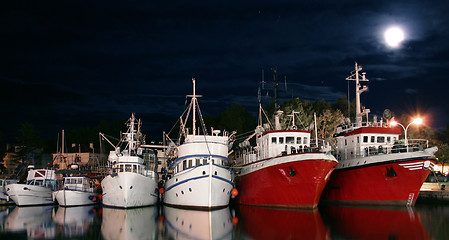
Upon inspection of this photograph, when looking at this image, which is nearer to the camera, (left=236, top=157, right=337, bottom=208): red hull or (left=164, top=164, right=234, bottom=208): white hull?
(left=236, top=157, right=337, bottom=208): red hull

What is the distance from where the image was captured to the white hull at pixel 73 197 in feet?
135

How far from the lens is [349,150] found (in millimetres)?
40781

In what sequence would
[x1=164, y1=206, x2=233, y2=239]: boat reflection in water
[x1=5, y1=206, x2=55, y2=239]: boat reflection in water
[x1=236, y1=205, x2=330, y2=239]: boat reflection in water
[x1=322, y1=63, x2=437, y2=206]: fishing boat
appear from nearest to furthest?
[x1=236, y1=205, x2=330, y2=239]: boat reflection in water < [x1=164, y1=206, x2=233, y2=239]: boat reflection in water < [x1=5, y1=206, x2=55, y2=239]: boat reflection in water < [x1=322, y1=63, x2=437, y2=206]: fishing boat

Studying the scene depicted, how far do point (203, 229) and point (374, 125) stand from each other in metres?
22.9

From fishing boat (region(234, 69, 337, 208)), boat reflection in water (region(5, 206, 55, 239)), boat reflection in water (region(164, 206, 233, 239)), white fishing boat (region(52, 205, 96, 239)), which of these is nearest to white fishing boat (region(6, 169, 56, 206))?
boat reflection in water (region(5, 206, 55, 239))

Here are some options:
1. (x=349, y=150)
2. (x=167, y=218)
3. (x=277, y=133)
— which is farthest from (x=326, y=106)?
(x=167, y=218)

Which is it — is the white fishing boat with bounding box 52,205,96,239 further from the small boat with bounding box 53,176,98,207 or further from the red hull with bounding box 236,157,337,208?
the red hull with bounding box 236,157,337,208

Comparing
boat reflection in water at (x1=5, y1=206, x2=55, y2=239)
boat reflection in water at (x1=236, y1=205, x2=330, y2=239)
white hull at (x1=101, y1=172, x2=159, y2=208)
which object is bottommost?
boat reflection in water at (x1=5, y1=206, x2=55, y2=239)

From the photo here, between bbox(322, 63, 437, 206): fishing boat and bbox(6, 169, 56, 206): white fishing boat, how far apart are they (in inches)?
1115

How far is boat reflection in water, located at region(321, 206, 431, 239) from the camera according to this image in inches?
824

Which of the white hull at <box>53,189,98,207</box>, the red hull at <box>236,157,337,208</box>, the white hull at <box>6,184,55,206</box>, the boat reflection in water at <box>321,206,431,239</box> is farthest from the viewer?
the white hull at <box>6,184,55,206</box>

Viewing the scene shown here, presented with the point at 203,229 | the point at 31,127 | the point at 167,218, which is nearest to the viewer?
the point at 203,229

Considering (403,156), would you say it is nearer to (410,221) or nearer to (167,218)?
(410,221)

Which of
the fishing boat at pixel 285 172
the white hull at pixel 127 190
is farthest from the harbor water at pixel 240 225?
the white hull at pixel 127 190
